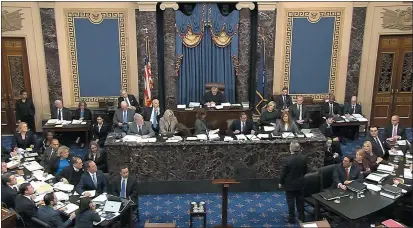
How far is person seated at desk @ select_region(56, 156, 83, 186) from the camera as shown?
8492 mm

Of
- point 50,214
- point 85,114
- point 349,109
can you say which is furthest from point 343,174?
point 85,114

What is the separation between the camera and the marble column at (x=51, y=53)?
12086 mm

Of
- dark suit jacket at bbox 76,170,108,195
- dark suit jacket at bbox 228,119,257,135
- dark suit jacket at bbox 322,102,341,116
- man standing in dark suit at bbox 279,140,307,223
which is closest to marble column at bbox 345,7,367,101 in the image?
dark suit jacket at bbox 322,102,341,116

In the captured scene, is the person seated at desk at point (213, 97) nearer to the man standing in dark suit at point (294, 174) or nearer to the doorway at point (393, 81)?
the man standing in dark suit at point (294, 174)

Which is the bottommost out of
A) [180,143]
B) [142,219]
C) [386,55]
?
[142,219]

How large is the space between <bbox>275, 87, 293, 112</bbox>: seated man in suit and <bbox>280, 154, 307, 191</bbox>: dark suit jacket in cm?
427

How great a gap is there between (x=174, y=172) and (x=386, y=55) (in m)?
6.80

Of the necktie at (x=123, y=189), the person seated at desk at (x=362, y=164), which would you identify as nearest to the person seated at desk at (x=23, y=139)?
the necktie at (x=123, y=189)

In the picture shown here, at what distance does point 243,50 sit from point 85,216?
6.93 metres

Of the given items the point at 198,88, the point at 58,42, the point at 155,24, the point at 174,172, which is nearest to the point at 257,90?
the point at 198,88

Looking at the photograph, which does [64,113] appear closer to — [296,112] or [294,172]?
[296,112]

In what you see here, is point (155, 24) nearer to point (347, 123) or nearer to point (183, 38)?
point (183, 38)

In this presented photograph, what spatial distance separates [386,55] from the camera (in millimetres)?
12797

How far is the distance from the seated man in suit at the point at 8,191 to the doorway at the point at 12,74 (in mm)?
5222
